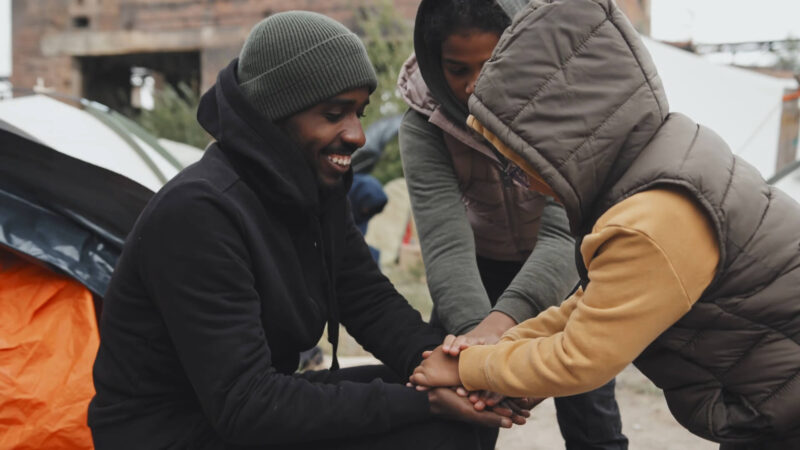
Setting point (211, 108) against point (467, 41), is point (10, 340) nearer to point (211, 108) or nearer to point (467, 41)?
point (211, 108)

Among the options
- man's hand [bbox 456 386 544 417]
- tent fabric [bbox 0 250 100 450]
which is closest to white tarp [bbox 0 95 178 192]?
tent fabric [bbox 0 250 100 450]

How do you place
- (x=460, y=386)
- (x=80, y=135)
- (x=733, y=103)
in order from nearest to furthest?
(x=460, y=386), (x=80, y=135), (x=733, y=103)

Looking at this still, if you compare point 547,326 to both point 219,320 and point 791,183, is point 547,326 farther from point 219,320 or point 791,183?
point 791,183

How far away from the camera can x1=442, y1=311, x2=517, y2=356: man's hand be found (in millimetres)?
1604

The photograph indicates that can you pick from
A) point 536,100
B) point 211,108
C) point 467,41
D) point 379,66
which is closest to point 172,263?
A: point 211,108

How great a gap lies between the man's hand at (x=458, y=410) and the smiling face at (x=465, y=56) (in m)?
0.68

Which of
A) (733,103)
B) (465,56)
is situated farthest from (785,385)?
(733,103)

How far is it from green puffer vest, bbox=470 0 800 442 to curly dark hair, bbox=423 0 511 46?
1.12 feet

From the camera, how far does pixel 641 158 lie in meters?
1.25

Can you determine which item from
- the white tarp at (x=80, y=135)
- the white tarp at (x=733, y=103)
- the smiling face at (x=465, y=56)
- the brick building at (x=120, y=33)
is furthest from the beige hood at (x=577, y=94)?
the brick building at (x=120, y=33)

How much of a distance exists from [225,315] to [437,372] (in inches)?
19.4

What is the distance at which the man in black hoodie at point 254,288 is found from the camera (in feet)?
4.49

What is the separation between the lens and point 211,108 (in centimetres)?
156

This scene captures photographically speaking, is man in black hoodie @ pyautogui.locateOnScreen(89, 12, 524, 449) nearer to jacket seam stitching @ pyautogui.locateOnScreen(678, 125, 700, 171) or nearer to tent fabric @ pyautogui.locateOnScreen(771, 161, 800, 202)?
jacket seam stitching @ pyautogui.locateOnScreen(678, 125, 700, 171)
